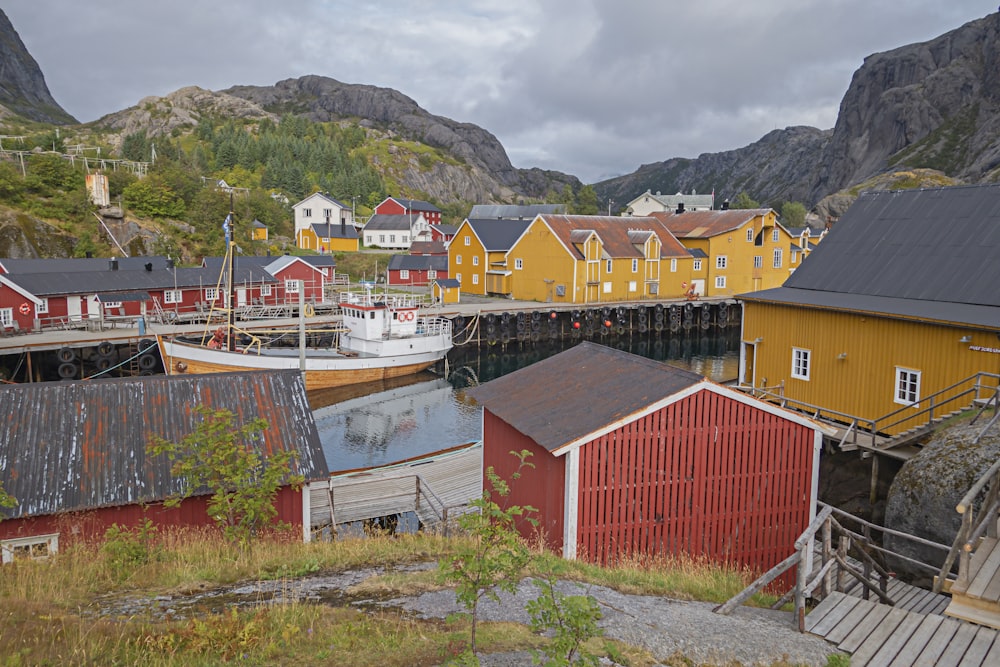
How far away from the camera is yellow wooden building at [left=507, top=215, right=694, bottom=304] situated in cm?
5128

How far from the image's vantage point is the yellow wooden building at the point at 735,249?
190 feet

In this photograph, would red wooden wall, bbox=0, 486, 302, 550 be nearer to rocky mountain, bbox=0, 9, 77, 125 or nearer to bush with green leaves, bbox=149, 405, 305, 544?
bush with green leaves, bbox=149, 405, 305, 544

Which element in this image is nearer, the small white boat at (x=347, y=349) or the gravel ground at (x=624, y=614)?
the gravel ground at (x=624, y=614)

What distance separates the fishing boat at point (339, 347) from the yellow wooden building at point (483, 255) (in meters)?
15.3

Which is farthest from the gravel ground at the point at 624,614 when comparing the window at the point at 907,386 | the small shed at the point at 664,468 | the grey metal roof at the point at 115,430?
the window at the point at 907,386

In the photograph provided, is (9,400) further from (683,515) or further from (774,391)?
(774,391)

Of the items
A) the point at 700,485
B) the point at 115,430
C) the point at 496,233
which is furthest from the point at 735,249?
the point at 115,430

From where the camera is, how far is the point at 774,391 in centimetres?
2094

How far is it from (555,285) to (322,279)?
16864mm

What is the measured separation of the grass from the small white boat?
22.9 m

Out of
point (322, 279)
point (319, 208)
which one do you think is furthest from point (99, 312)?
point (319, 208)

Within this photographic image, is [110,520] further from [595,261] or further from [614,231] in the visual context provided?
[614,231]

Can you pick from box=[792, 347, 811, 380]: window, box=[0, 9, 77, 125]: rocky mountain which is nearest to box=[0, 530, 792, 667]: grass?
box=[792, 347, 811, 380]: window

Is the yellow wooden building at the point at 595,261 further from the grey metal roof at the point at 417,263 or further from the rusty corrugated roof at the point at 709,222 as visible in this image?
the grey metal roof at the point at 417,263
